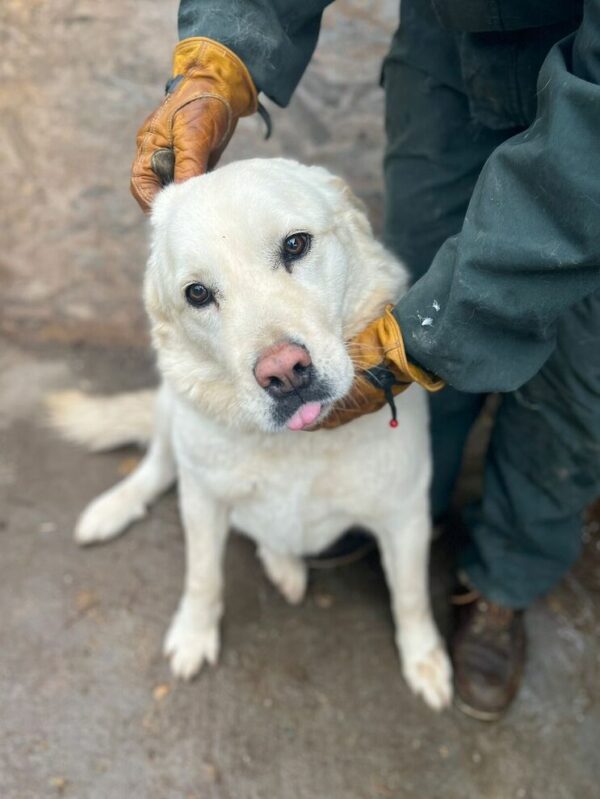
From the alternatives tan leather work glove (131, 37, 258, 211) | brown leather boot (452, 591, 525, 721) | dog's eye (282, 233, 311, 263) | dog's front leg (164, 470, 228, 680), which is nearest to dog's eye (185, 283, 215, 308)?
dog's eye (282, 233, 311, 263)

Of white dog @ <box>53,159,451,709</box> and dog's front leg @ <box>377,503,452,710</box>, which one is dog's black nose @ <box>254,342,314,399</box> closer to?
white dog @ <box>53,159,451,709</box>

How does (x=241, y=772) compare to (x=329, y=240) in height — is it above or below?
below

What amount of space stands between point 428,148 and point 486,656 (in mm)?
1509

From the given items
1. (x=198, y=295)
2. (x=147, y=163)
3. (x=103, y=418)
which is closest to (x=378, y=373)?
(x=198, y=295)

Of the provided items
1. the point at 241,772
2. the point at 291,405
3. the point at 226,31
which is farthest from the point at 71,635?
the point at 226,31

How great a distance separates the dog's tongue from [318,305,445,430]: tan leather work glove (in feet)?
0.40

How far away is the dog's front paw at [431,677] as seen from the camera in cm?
206

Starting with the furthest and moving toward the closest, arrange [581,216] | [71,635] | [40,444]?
[40,444] < [71,635] < [581,216]

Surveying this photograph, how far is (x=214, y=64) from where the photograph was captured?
5.31 feet

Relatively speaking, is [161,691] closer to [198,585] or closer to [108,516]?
[198,585]

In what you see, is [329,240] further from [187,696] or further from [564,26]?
[187,696]

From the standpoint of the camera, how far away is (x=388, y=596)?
236 centimetres

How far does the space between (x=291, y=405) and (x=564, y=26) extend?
3.24ft

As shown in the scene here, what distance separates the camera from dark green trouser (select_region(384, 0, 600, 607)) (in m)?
1.70
